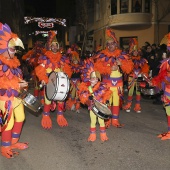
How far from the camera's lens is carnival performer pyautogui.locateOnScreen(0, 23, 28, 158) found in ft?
14.1

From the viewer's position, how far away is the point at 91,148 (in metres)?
4.92

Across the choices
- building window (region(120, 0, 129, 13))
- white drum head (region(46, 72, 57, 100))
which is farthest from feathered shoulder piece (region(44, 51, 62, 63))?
building window (region(120, 0, 129, 13))

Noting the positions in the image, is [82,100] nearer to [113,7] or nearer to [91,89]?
[91,89]

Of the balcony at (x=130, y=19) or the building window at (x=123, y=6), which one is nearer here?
the balcony at (x=130, y=19)

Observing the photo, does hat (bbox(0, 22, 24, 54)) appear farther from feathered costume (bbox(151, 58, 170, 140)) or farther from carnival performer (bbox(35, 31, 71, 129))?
feathered costume (bbox(151, 58, 170, 140))

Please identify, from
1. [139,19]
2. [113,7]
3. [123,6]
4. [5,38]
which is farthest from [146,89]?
[113,7]

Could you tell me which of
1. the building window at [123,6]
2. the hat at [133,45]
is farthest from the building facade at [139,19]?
the hat at [133,45]

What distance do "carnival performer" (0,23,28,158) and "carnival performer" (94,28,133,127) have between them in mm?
1971

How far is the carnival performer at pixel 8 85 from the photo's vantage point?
429 centimetres

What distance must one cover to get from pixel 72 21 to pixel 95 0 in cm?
1032

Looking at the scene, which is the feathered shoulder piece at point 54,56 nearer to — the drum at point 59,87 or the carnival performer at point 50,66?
the carnival performer at point 50,66

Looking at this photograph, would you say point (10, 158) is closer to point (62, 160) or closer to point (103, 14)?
point (62, 160)

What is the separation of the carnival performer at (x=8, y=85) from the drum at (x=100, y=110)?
1310 mm

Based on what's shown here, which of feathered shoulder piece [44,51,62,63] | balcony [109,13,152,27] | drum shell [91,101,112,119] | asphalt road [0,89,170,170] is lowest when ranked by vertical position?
asphalt road [0,89,170,170]
